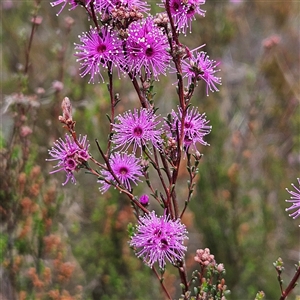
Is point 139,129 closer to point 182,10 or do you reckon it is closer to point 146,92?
point 146,92

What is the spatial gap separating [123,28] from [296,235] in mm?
4109

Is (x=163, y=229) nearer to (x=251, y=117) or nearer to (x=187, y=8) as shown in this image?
(x=187, y=8)

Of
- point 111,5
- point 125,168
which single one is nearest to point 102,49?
point 111,5

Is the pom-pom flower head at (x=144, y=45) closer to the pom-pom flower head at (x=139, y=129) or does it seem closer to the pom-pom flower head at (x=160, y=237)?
the pom-pom flower head at (x=139, y=129)

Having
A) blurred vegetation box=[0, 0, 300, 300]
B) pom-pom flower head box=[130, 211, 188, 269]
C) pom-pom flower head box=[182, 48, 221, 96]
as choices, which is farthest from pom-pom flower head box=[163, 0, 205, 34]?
blurred vegetation box=[0, 0, 300, 300]

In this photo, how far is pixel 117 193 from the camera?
4.11m

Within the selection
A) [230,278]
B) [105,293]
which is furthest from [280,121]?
[105,293]

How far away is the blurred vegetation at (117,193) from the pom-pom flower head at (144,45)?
59.2 inches

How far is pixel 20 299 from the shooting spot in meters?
3.04

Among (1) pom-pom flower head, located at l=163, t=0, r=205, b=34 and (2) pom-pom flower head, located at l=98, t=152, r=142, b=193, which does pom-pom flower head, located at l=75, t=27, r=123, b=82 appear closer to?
(1) pom-pom flower head, located at l=163, t=0, r=205, b=34

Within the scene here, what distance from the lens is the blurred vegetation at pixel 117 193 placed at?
3.27 metres

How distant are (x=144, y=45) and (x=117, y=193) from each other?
2.71m

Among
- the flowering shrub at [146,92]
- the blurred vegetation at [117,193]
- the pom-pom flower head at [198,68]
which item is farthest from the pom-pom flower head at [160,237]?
the blurred vegetation at [117,193]

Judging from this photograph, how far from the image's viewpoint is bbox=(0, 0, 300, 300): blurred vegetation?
10.7 feet
